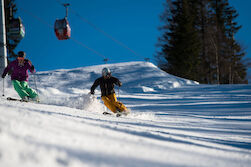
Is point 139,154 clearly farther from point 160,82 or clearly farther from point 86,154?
point 160,82

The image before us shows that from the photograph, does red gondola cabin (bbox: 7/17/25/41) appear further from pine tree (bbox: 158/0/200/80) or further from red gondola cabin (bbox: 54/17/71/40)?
pine tree (bbox: 158/0/200/80)

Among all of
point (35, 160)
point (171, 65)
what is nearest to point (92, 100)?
point (35, 160)

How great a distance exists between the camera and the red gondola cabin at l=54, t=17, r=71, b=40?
35.7 feet

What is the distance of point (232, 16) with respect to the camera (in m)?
Answer: 26.7

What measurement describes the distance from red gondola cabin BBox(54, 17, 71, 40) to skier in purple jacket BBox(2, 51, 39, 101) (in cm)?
564

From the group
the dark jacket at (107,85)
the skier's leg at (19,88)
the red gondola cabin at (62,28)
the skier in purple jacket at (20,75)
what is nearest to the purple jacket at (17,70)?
the skier in purple jacket at (20,75)

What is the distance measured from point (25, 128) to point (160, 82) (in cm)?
1279

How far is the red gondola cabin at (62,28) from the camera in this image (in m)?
10.9

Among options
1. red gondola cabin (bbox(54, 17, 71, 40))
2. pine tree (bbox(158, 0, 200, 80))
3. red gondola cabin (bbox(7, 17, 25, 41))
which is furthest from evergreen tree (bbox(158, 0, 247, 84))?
red gondola cabin (bbox(7, 17, 25, 41))

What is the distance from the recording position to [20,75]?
5.61 metres

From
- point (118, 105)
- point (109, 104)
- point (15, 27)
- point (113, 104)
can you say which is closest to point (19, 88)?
point (109, 104)

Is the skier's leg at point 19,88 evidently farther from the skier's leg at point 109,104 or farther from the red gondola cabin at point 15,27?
the red gondola cabin at point 15,27

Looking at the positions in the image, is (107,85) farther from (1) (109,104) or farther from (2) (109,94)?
(1) (109,104)

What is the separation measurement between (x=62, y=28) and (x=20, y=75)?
6096 mm
